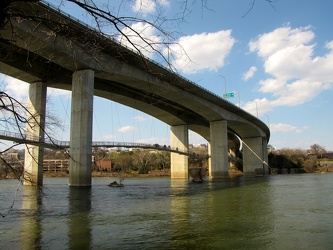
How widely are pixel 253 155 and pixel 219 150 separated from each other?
3599 cm

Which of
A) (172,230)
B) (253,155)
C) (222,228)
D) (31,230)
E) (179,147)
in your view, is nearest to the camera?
(172,230)

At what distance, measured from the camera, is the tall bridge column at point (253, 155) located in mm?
107500

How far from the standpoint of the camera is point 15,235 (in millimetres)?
11867

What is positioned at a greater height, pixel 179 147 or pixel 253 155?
pixel 179 147

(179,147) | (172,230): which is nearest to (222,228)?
(172,230)

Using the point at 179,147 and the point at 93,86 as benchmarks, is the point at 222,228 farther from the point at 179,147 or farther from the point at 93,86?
the point at 179,147

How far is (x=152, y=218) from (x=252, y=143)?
9871 cm

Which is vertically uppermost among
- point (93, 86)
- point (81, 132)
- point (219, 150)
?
point (93, 86)

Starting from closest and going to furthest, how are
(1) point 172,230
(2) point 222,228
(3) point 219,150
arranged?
(1) point 172,230 → (2) point 222,228 → (3) point 219,150

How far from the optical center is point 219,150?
7738 centimetres

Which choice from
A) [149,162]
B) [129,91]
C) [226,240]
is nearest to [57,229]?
[226,240]

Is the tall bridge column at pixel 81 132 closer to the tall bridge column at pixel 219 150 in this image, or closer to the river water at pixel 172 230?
the river water at pixel 172 230

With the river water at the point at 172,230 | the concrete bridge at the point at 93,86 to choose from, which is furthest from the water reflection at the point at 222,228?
the concrete bridge at the point at 93,86

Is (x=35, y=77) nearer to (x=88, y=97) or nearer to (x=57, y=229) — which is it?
(x=88, y=97)
